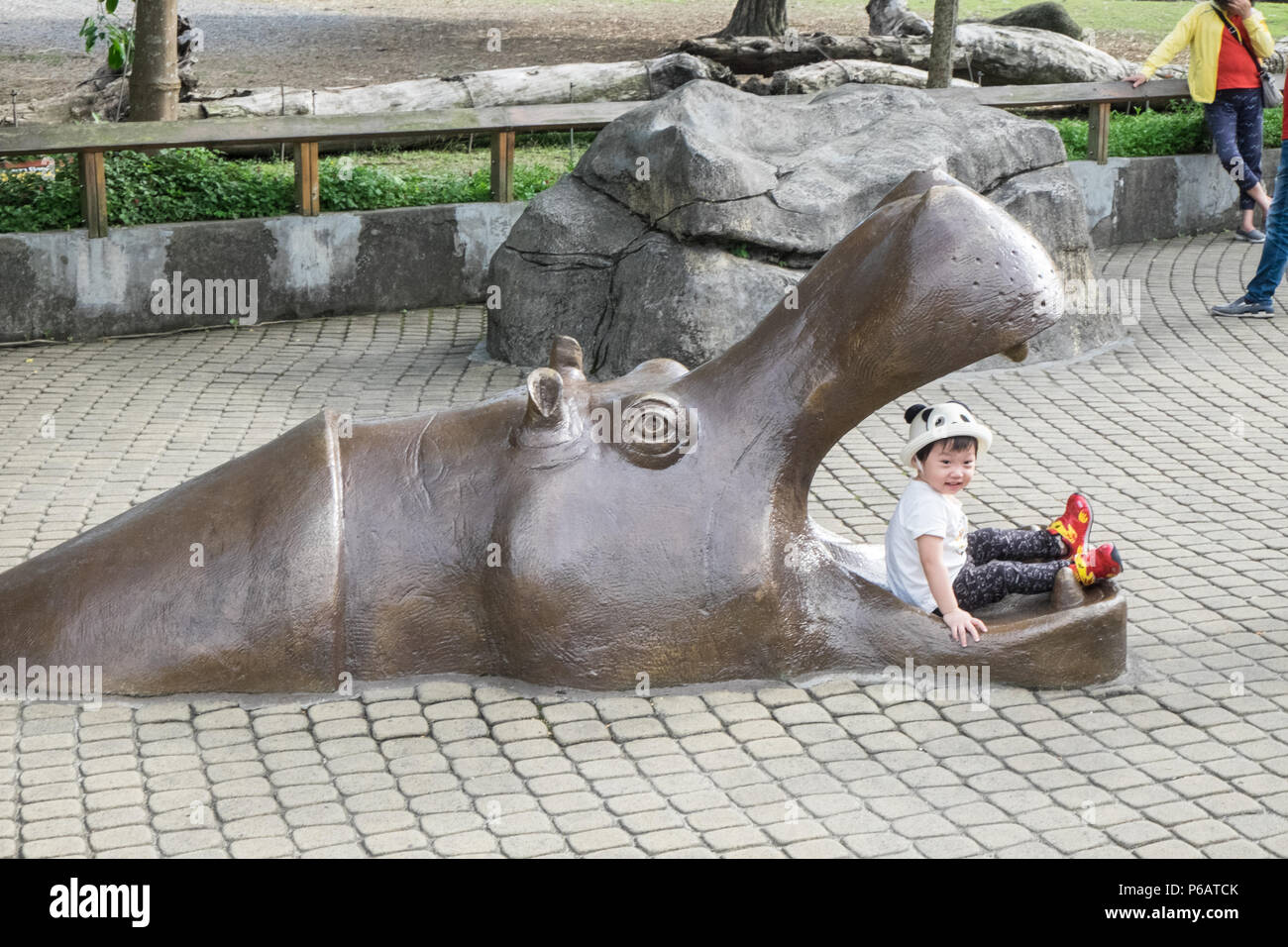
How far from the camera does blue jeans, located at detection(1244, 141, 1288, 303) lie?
→ 33.9 feet

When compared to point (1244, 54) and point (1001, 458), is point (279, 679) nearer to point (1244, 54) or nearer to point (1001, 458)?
point (1001, 458)

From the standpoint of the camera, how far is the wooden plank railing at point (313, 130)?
9.88 metres

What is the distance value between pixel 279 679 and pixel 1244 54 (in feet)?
33.8

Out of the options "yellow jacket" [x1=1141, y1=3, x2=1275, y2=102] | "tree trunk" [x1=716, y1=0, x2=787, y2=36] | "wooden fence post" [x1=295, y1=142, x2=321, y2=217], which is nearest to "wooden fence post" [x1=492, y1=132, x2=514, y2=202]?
"wooden fence post" [x1=295, y1=142, x2=321, y2=217]

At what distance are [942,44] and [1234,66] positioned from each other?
229 cm

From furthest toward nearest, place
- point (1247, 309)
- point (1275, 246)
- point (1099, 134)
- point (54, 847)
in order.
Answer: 1. point (1099, 134)
2. point (1247, 309)
3. point (1275, 246)
4. point (54, 847)

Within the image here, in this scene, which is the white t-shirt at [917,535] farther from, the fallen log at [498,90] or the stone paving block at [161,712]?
the fallen log at [498,90]

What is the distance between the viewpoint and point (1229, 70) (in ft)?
41.1

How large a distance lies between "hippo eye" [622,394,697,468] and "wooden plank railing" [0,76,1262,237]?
5.78 metres

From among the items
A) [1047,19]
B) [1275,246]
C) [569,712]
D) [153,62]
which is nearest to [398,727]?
[569,712]

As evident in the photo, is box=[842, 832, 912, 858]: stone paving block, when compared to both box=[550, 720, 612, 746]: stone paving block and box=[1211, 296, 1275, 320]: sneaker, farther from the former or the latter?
box=[1211, 296, 1275, 320]: sneaker

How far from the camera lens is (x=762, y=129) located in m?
9.71

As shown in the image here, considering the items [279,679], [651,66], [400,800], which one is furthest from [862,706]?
[651,66]

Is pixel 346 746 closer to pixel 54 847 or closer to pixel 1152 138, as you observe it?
pixel 54 847
